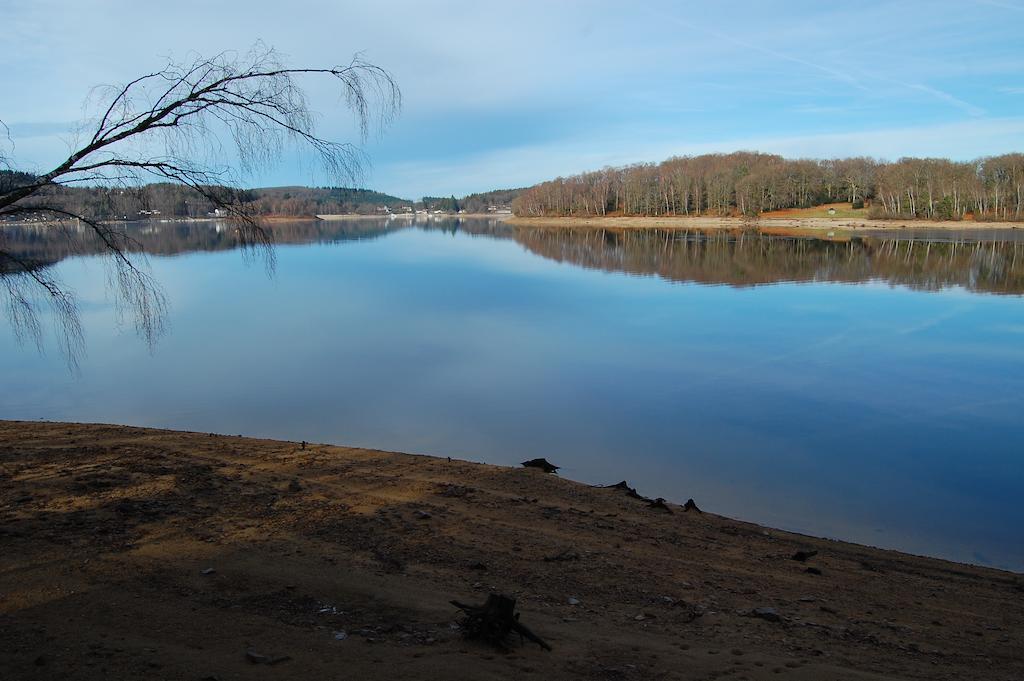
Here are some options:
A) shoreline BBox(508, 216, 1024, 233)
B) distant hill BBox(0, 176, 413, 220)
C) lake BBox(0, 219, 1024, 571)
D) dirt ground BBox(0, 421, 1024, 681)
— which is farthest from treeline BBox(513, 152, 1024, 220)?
distant hill BBox(0, 176, 413, 220)

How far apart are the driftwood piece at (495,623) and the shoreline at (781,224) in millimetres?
84252

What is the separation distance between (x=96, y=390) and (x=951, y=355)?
66.1 feet

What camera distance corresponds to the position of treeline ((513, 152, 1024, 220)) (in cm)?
Answer: 8388

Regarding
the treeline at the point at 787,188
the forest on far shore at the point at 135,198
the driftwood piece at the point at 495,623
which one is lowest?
the driftwood piece at the point at 495,623

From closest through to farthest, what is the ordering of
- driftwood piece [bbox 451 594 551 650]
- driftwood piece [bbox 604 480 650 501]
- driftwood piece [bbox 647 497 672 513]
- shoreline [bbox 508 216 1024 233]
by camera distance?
driftwood piece [bbox 451 594 551 650], driftwood piece [bbox 647 497 672 513], driftwood piece [bbox 604 480 650 501], shoreline [bbox 508 216 1024 233]

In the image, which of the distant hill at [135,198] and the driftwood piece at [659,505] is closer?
the distant hill at [135,198]

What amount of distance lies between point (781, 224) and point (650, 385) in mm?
89065

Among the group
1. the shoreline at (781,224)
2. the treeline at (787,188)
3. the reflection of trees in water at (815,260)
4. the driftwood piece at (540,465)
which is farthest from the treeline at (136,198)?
the treeline at (787,188)

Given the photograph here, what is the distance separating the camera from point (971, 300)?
2628 cm

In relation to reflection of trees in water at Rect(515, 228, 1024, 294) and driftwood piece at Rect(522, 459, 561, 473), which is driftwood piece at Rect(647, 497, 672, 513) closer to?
driftwood piece at Rect(522, 459, 561, 473)

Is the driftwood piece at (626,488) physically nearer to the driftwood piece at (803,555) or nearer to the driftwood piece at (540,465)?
the driftwood piece at (540,465)

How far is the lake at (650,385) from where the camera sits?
902 cm

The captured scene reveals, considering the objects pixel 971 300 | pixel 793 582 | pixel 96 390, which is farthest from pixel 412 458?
pixel 971 300

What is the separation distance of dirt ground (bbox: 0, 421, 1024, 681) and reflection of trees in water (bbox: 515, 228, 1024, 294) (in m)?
28.2
